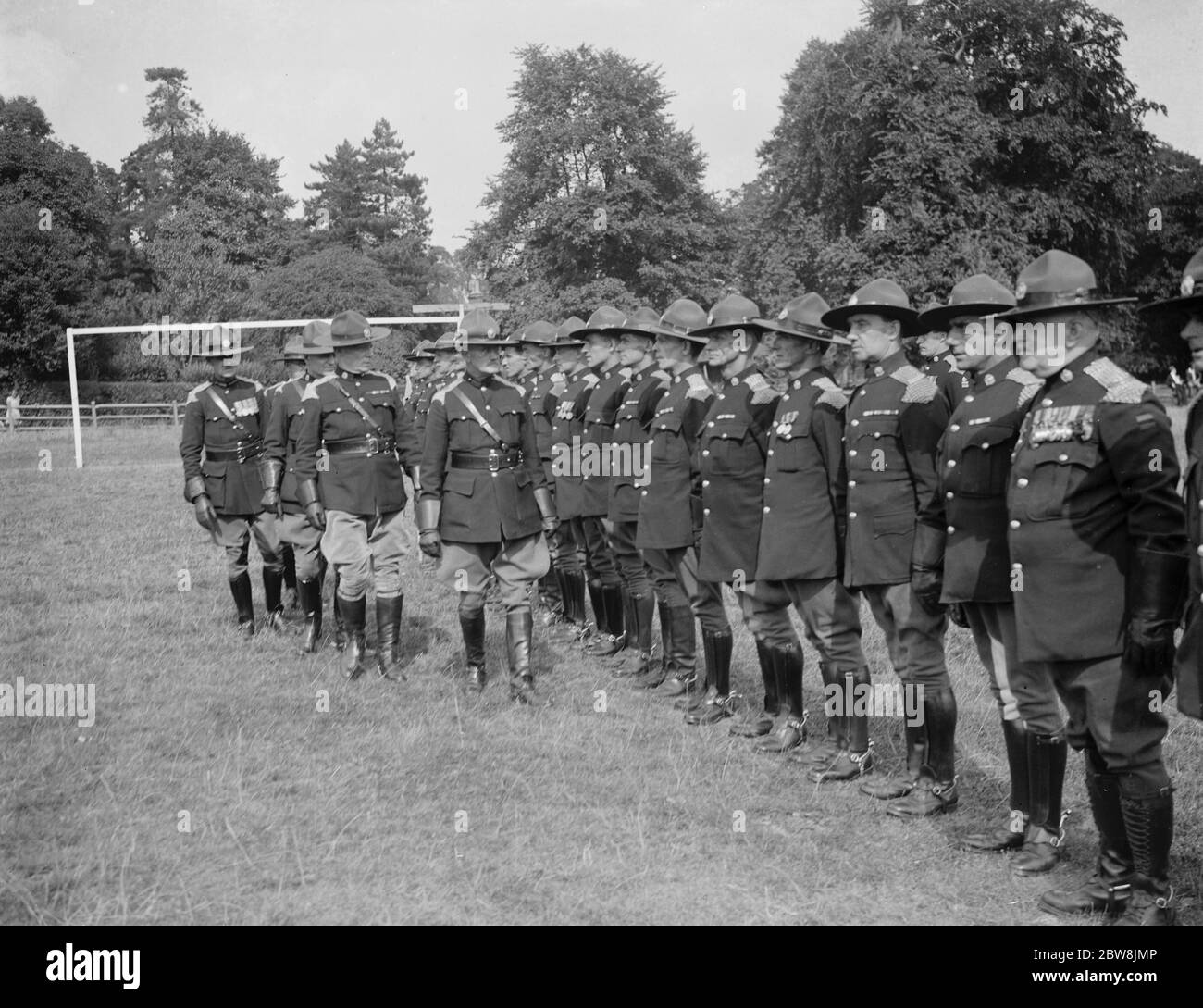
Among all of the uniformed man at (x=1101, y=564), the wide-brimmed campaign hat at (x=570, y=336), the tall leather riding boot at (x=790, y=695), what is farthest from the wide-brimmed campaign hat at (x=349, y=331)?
the uniformed man at (x=1101, y=564)

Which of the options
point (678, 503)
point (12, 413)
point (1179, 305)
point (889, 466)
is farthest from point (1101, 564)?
point (12, 413)

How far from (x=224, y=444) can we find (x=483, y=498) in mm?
3317

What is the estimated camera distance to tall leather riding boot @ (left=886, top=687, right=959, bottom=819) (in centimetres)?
579

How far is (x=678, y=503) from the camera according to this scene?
25.9 ft

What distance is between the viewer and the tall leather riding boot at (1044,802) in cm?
510

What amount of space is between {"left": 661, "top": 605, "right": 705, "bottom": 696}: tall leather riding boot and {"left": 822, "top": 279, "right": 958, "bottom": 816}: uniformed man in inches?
81.8

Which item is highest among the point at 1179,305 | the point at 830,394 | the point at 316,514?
the point at 1179,305

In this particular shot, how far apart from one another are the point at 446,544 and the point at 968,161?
2803 cm

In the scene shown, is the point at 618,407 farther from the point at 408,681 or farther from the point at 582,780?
the point at 582,780

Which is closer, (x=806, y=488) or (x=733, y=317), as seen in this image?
(x=806, y=488)

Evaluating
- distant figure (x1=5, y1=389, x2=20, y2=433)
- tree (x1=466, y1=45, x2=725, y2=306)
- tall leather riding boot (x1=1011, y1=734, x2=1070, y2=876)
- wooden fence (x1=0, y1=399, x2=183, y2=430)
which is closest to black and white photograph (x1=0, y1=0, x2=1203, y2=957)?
tall leather riding boot (x1=1011, y1=734, x2=1070, y2=876)

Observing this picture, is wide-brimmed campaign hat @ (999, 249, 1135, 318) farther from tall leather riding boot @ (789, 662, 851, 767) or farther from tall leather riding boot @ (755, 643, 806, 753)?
tall leather riding boot @ (755, 643, 806, 753)

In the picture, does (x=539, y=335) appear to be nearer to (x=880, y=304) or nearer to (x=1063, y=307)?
(x=880, y=304)

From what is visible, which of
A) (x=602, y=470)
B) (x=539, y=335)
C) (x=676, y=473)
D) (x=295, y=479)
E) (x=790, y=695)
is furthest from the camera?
(x=539, y=335)
